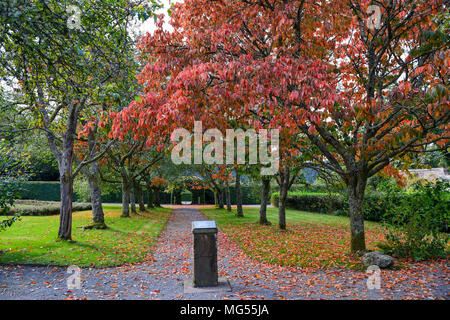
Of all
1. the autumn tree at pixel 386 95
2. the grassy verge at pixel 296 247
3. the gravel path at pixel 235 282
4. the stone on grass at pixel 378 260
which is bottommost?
the grassy verge at pixel 296 247

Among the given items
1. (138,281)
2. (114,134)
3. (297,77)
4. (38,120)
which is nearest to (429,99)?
(297,77)

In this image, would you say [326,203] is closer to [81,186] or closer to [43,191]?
[81,186]

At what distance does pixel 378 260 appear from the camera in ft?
20.9

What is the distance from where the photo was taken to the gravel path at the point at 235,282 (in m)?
4.91

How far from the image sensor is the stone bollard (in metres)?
5.25

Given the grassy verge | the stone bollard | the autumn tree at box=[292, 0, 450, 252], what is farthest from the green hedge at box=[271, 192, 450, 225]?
the stone bollard

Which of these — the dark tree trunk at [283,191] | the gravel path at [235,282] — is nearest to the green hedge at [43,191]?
the dark tree trunk at [283,191]

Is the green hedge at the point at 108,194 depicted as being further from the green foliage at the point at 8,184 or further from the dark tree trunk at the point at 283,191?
the green foliage at the point at 8,184

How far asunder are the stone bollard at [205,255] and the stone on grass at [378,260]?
142 inches

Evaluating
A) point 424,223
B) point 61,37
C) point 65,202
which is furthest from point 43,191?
point 424,223

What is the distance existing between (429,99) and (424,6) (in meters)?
3.13

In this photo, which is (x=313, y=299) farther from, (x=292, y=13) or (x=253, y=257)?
(x=292, y=13)

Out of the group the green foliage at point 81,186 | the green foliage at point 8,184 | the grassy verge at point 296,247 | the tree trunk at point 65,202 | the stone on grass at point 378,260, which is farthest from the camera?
the green foliage at point 81,186

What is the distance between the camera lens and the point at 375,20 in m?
6.32
